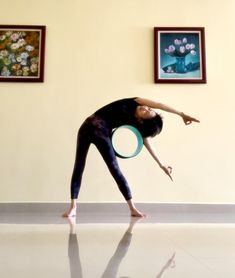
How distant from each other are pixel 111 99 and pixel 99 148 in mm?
676

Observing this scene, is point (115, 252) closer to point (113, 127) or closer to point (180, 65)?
point (113, 127)

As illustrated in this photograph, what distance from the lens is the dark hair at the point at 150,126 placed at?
74.5 inches

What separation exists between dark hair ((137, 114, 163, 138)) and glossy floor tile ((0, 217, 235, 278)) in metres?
0.67

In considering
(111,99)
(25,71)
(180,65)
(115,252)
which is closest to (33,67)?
(25,71)

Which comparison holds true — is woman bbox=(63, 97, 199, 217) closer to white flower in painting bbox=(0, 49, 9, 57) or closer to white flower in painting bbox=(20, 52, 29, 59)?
white flower in painting bbox=(20, 52, 29, 59)

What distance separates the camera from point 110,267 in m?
0.74

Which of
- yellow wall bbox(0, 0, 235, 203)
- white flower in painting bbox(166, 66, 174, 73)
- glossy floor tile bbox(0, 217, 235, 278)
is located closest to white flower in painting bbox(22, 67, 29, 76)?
yellow wall bbox(0, 0, 235, 203)

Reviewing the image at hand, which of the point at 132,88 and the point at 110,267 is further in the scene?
the point at 132,88

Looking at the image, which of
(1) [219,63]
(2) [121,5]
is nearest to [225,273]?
(1) [219,63]

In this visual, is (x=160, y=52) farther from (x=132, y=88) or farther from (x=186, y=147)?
(x=186, y=147)

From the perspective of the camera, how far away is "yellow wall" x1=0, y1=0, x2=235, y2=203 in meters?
2.38

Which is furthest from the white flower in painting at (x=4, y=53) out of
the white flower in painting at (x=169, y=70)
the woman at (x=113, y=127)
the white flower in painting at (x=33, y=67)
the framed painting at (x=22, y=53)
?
the white flower in painting at (x=169, y=70)

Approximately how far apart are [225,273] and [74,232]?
682 mm

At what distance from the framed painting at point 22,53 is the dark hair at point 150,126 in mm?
943
